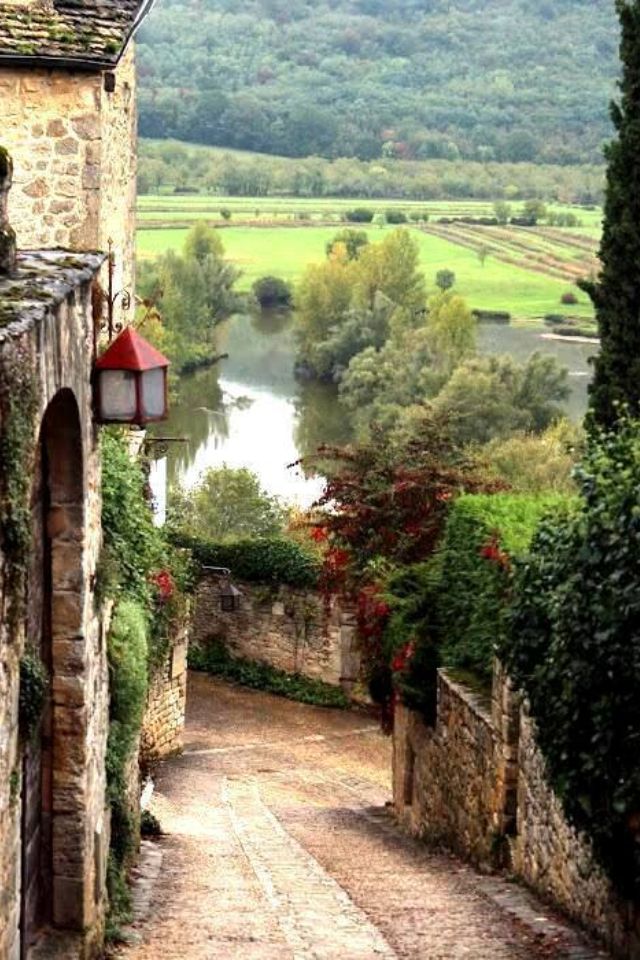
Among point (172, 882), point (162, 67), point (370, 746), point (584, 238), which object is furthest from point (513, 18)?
point (172, 882)

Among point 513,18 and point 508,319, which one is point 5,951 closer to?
point 508,319

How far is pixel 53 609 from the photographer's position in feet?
31.0

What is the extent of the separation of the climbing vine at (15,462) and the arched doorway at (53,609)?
1764 mm

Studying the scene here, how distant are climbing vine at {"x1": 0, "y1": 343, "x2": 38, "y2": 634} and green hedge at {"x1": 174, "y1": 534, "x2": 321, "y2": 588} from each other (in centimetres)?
2066

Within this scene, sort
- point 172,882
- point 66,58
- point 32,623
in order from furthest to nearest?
point 66,58 < point 172,882 < point 32,623

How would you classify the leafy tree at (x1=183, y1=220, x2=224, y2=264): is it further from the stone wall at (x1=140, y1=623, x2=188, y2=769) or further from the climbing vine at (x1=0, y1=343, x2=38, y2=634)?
the climbing vine at (x1=0, y1=343, x2=38, y2=634)

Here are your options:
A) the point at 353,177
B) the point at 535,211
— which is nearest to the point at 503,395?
the point at 535,211

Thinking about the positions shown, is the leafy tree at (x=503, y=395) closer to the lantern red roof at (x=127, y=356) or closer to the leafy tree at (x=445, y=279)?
the leafy tree at (x=445, y=279)

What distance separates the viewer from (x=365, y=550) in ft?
68.3

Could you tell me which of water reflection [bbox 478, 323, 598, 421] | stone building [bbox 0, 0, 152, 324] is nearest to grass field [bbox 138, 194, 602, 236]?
water reflection [bbox 478, 323, 598, 421]

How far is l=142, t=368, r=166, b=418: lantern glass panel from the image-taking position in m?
9.51

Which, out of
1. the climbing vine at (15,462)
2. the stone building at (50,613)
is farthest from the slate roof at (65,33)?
the climbing vine at (15,462)

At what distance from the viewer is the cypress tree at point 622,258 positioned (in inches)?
878

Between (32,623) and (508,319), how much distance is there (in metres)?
79.4
